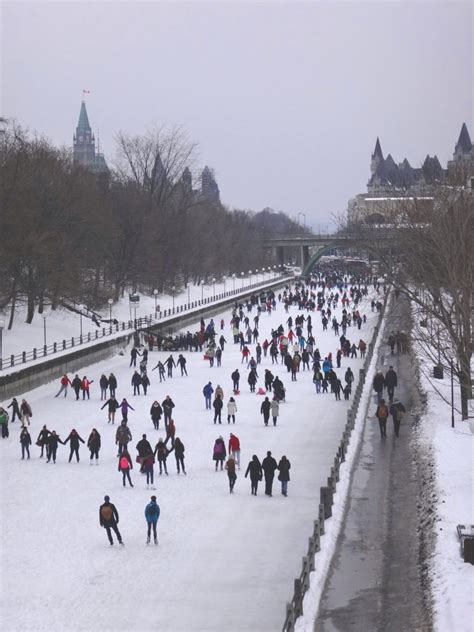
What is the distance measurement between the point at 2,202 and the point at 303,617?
100 ft

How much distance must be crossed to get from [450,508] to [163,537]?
4.70m

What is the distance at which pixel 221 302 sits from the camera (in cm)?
7338

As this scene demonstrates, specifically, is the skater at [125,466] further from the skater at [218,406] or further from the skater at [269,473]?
the skater at [218,406]

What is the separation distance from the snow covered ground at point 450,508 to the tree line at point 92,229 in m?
20.7

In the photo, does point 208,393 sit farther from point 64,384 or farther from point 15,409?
point 15,409

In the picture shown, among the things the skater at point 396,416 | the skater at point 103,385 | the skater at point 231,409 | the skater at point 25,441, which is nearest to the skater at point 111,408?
the skater at point 231,409

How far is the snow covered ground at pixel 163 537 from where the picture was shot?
1392 centimetres

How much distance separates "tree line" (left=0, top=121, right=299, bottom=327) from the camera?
42.4m

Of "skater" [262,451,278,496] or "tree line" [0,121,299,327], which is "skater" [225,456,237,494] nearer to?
"skater" [262,451,278,496]

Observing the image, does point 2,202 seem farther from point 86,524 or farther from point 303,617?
point 303,617

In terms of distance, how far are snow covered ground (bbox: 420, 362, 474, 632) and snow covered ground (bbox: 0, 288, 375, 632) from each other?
2.19m

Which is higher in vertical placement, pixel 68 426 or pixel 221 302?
pixel 221 302

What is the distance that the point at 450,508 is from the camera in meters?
16.7

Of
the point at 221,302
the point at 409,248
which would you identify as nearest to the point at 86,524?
the point at 409,248
